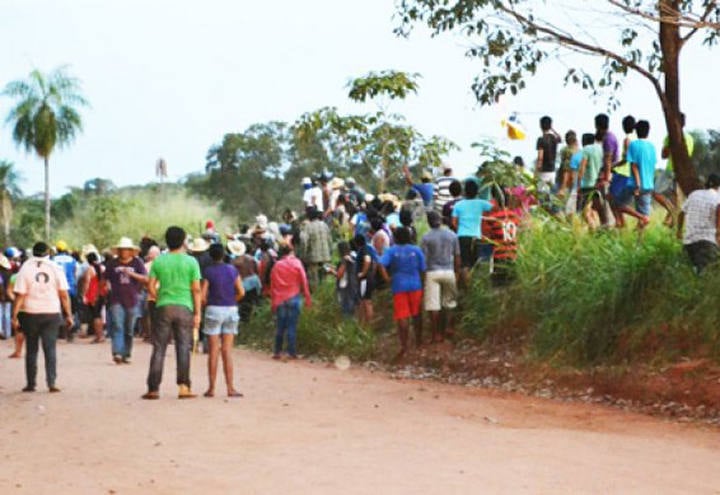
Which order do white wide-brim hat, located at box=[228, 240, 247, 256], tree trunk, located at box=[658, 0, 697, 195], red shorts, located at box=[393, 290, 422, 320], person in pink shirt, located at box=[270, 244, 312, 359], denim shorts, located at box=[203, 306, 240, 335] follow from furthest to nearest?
white wide-brim hat, located at box=[228, 240, 247, 256] < person in pink shirt, located at box=[270, 244, 312, 359] < red shorts, located at box=[393, 290, 422, 320] < tree trunk, located at box=[658, 0, 697, 195] < denim shorts, located at box=[203, 306, 240, 335]

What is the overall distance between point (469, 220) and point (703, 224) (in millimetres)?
5218

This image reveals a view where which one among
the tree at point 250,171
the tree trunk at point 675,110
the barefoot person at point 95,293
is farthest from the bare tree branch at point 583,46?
the tree at point 250,171

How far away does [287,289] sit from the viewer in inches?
872

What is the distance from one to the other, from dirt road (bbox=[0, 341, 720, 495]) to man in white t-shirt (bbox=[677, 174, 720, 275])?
244cm

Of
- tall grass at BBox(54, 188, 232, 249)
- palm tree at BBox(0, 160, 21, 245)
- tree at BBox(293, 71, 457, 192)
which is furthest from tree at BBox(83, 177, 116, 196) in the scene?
tree at BBox(293, 71, 457, 192)

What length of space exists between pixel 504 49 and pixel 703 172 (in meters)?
29.3

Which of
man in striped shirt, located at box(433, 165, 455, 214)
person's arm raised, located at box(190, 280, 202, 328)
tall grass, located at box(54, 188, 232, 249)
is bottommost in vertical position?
person's arm raised, located at box(190, 280, 202, 328)

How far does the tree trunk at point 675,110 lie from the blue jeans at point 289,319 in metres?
6.17

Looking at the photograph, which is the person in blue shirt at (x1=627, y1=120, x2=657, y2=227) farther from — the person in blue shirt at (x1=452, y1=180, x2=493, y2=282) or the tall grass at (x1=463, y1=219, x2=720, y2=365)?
the person in blue shirt at (x1=452, y1=180, x2=493, y2=282)

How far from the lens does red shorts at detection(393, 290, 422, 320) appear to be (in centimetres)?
2059

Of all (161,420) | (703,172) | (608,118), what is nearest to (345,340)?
(608,118)

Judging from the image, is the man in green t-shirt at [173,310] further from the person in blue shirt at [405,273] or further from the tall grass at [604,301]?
the person in blue shirt at [405,273]

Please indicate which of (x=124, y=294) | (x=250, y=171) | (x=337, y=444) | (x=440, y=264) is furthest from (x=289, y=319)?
(x=250, y=171)

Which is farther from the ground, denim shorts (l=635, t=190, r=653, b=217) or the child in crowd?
denim shorts (l=635, t=190, r=653, b=217)
